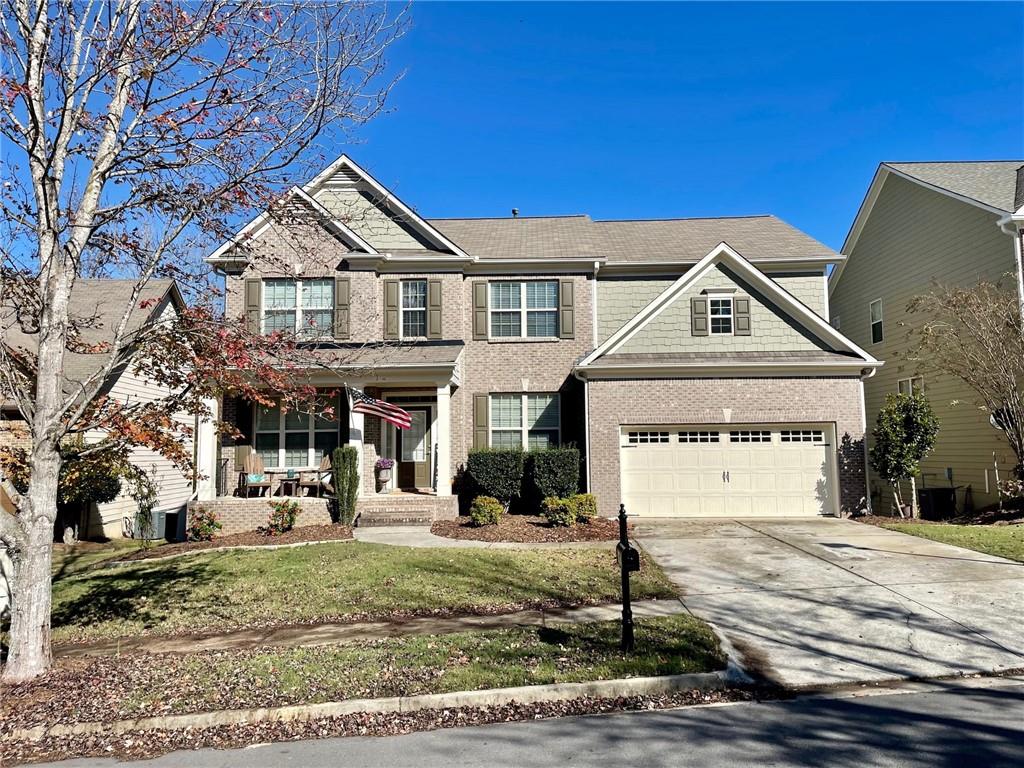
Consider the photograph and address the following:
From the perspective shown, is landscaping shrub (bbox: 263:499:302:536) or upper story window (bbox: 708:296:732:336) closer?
landscaping shrub (bbox: 263:499:302:536)

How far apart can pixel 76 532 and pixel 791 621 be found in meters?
14.0

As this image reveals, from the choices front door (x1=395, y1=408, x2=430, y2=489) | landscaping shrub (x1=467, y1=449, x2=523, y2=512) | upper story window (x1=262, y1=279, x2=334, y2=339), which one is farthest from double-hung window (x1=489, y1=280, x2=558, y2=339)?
upper story window (x1=262, y1=279, x2=334, y2=339)

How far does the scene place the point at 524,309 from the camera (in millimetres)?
17016

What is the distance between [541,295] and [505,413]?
329 centimetres

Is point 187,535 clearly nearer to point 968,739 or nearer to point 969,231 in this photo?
point 968,739

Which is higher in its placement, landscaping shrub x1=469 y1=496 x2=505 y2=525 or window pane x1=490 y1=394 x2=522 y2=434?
window pane x1=490 y1=394 x2=522 y2=434

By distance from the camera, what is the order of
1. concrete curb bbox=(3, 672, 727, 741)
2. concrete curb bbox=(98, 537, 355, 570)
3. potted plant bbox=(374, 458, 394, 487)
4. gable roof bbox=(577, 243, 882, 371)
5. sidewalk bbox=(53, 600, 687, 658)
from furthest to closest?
1. potted plant bbox=(374, 458, 394, 487)
2. gable roof bbox=(577, 243, 882, 371)
3. concrete curb bbox=(98, 537, 355, 570)
4. sidewalk bbox=(53, 600, 687, 658)
5. concrete curb bbox=(3, 672, 727, 741)

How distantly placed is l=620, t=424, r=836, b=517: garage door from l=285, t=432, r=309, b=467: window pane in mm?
7803

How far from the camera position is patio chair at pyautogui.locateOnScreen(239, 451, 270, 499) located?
1496 centimetres

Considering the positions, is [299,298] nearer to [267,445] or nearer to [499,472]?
[267,445]

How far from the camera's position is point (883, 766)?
162 inches

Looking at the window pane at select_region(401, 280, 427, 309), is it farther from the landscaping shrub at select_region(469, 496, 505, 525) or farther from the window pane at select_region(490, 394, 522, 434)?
the landscaping shrub at select_region(469, 496, 505, 525)

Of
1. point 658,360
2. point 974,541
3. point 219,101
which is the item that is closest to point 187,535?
point 219,101

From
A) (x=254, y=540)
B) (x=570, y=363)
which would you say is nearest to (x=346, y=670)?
(x=254, y=540)
